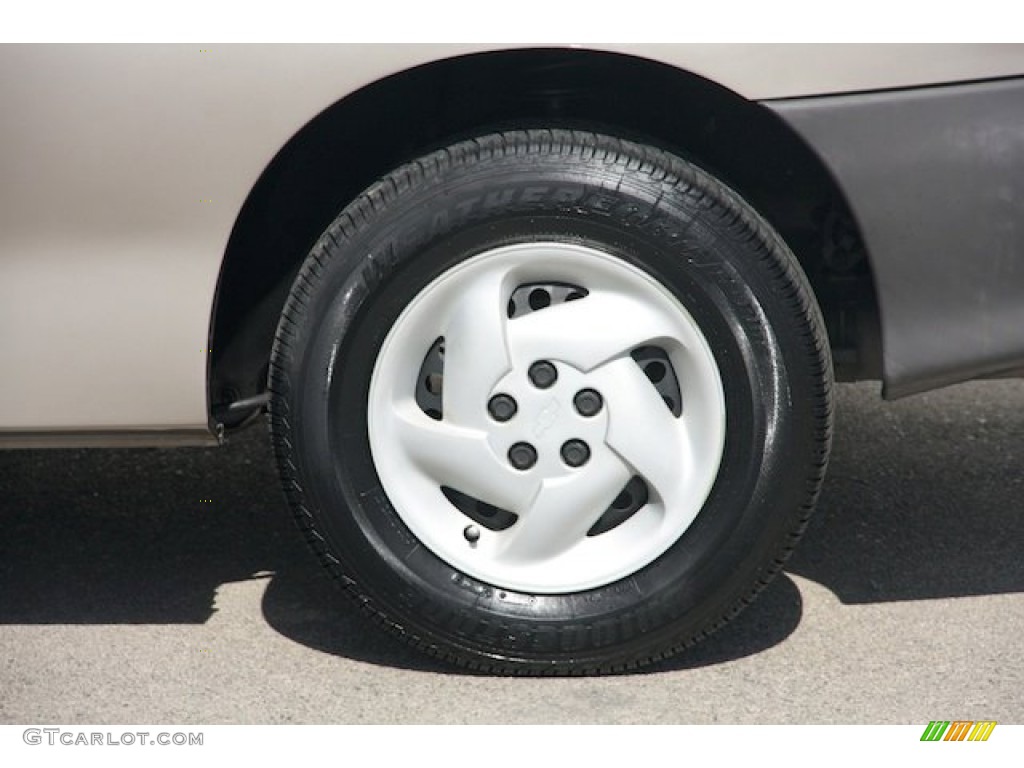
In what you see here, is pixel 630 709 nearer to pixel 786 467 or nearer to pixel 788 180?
pixel 786 467

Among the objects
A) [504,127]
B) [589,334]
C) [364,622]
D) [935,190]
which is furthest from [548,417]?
[935,190]

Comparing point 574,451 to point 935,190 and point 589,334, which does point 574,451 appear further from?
point 935,190

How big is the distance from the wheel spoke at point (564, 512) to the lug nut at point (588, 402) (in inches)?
2.9

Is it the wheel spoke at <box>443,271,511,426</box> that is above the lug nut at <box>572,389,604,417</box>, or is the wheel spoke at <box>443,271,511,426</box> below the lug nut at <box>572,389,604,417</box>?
above

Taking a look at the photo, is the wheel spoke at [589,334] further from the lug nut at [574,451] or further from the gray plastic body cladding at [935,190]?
the gray plastic body cladding at [935,190]

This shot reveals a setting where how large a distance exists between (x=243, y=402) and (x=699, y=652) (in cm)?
95

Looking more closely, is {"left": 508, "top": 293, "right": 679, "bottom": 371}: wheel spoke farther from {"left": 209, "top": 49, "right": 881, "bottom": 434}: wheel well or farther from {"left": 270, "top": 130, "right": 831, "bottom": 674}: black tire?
{"left": 209, "top": 49, "right": 881, "bottom": 434}: wheel well

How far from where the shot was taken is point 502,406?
2.77 meters

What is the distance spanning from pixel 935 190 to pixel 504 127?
736mm

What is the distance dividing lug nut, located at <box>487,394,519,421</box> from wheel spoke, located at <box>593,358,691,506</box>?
15 cm

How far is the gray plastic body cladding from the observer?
8.71 feet
